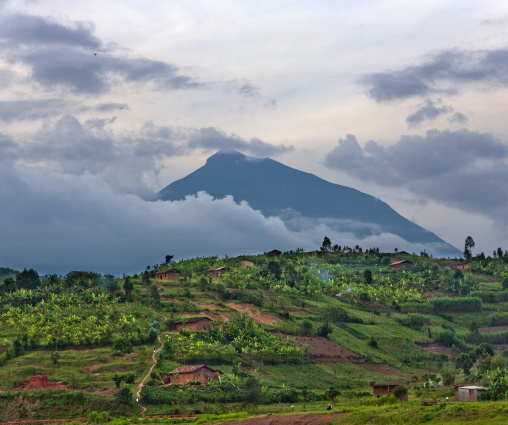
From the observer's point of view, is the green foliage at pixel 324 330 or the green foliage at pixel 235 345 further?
the green foliage at pixel 324 330

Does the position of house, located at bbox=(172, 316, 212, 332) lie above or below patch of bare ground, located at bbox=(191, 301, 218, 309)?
below

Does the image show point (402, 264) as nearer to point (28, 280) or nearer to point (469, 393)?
point (28, 280)

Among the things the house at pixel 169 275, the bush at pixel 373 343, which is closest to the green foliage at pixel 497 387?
the bush at pixel 373 343

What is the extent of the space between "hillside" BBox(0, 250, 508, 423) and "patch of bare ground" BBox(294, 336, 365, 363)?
248 mm

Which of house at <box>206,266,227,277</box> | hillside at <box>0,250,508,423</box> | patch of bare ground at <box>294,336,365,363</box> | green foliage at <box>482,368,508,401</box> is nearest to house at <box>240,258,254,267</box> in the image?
hillside at <box>0,250,508,423</box>

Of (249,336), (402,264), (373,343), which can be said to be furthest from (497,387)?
(402,264)

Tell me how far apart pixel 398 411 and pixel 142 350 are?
121ft

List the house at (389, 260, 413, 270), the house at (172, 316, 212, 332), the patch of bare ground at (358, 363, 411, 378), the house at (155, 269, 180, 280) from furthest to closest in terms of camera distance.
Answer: the house at (389, 260, 413, 270)
the house at (155, 269, 180, 280)
the patch of bare ground at (358, 363, 411, 378)
the house at (172, 316, 212, 332)

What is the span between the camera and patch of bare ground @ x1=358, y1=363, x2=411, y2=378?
328ft

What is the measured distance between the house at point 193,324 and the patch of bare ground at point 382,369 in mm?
21195

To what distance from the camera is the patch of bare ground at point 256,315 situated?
357 ft

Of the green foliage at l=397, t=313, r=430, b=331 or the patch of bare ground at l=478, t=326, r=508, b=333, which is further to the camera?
the patch of bare ground at l=478, t=326, r=508, b=333

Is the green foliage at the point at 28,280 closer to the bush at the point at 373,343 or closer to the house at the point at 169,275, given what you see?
the house at the point at 169,275

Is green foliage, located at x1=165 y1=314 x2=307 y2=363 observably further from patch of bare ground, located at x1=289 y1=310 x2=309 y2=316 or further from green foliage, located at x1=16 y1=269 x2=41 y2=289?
green foliage, located at x1=16 y1=269 x2=41 y2=289
